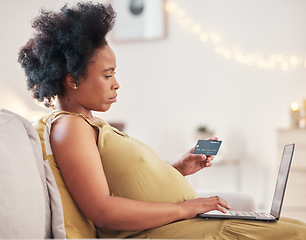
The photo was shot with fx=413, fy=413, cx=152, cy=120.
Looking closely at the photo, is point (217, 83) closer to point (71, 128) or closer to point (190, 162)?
point (190, 162)

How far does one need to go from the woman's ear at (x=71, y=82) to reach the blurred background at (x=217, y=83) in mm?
2679

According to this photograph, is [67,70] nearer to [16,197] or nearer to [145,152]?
[145,152]

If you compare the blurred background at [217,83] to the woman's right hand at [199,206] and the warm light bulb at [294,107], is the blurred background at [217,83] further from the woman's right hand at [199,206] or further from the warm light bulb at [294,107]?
the woman's right hand at [199,206]

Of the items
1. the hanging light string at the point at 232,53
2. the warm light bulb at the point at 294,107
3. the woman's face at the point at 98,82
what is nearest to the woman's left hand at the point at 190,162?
the woman's face at the point at 98,82

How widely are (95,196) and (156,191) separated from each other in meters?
0.18

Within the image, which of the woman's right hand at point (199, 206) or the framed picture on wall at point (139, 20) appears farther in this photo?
the framed picture on wall at point (139, 20)

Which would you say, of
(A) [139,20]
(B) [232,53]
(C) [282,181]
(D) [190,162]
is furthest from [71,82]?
(A) [139,20]

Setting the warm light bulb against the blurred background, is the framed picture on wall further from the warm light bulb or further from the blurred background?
the warm light bulb

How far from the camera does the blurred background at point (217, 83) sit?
393 centimetres

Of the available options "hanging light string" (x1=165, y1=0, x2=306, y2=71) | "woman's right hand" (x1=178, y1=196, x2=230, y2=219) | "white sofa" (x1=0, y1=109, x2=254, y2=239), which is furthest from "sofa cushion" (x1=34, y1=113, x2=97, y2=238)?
"hanging light string" (x1=165, y1=0, x2=306, y2=71)

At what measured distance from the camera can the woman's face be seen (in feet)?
3.84

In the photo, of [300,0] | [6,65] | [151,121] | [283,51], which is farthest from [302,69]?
[6,65]

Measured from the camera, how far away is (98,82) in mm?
1183

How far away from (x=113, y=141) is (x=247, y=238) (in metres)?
0.42
